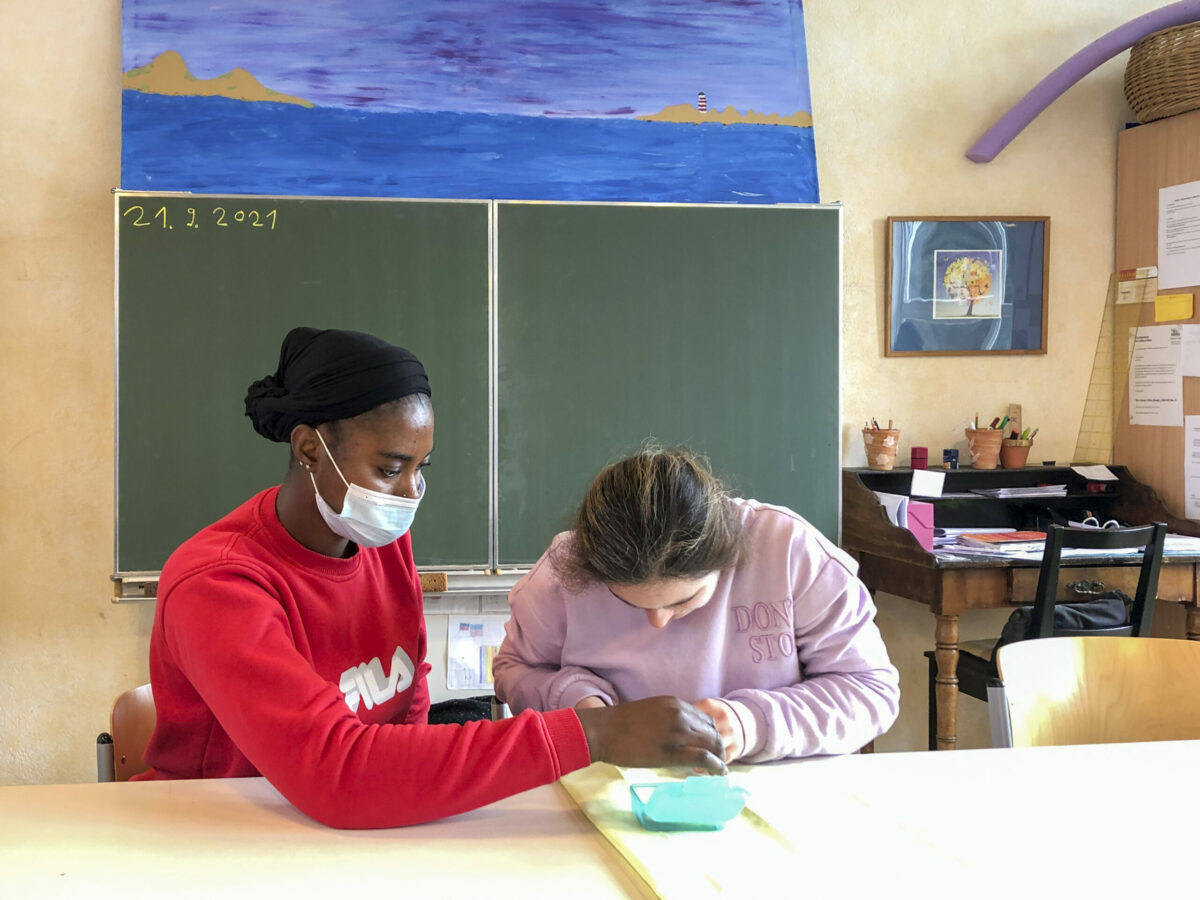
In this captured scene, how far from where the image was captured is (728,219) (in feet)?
10.5

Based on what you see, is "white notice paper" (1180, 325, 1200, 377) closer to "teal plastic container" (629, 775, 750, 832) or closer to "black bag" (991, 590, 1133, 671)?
"black bag" (991, 590, 1133, 671)

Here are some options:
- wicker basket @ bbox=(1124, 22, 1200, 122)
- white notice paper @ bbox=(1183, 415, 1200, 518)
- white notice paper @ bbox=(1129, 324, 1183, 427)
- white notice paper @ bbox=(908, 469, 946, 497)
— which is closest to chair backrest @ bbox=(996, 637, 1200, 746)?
white notice paper @ bbox=(908, 469, 946, 497)

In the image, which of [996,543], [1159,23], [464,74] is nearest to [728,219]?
[464,74]

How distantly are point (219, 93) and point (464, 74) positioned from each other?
29.4 inches

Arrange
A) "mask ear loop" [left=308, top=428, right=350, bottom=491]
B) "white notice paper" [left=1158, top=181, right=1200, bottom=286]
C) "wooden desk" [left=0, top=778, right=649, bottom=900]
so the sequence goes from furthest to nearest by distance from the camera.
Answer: "white notice paper" [left=1158, top=181, right=1200, bottom=286], "mask ear loop" [left=308, top=428, right=350, bottom=491], "wooden desk" [left=0, top=778, right=649, bottom=900]

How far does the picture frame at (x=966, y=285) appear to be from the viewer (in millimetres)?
3535

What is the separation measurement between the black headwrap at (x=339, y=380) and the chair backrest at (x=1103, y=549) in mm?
1938

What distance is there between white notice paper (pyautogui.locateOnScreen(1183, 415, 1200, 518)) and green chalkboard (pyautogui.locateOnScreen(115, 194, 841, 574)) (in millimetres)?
1203

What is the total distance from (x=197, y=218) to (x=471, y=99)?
3.03 feet

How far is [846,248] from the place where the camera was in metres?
3.53

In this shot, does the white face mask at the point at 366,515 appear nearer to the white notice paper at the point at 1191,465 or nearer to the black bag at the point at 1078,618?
the black bag at the point at 1078,618

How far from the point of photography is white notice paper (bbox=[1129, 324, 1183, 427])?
3447mm

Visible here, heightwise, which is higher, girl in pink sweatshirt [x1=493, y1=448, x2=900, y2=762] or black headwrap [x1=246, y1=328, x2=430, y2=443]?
black headwrap [x1=246, y1=328, x2=430, y2=443]

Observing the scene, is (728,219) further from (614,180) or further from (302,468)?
(302,468)
